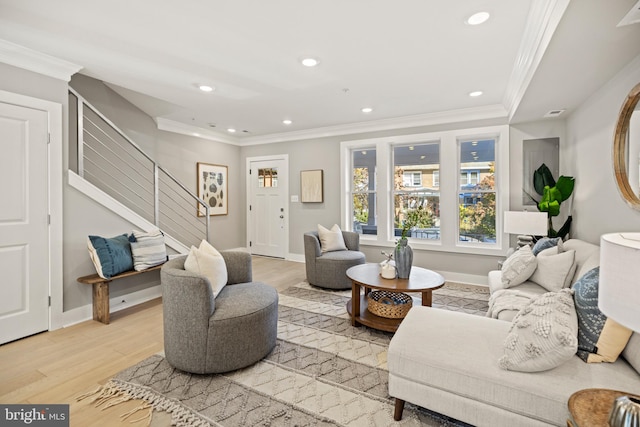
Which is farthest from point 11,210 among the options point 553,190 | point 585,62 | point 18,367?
point 553,190

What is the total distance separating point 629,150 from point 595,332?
1557mm

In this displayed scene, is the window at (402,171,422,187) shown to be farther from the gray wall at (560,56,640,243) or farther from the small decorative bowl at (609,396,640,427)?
the small decorative bowl at (609,396,640,427)

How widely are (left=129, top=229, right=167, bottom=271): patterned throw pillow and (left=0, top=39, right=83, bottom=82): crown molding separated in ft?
5.46

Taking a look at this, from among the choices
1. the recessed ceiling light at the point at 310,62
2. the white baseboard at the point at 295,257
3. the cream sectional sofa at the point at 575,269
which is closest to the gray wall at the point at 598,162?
the cream sectional sofa at the point at 575,269

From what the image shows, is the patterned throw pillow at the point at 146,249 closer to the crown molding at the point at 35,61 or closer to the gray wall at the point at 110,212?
the gray wall at the point at 110,212

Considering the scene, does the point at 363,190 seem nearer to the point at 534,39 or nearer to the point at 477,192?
the point at 477,192

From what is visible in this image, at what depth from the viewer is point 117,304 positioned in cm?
332

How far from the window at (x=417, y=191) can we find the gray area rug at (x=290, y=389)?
245 centimetres

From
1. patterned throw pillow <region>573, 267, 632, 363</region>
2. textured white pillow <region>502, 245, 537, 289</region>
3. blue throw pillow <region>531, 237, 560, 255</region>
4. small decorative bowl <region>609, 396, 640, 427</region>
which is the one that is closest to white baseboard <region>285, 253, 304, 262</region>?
textured white pillow <region>502, 245, 537, 289</region>

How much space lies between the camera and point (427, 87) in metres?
3.37

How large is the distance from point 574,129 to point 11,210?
563cm

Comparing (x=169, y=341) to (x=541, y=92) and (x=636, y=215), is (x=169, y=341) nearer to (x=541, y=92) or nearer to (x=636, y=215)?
(x=636, y=215)

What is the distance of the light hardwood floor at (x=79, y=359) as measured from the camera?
1.83 meters

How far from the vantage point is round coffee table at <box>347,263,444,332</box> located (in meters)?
2.63
